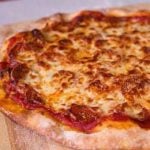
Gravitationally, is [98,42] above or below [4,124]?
above

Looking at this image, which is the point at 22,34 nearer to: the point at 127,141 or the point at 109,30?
the point at 109,30

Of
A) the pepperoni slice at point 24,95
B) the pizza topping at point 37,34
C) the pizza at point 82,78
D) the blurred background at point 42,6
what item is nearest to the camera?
the pizza at point 82,78

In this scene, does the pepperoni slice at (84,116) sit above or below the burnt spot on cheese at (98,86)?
below

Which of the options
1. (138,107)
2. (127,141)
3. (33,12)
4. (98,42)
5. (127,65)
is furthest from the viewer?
(33,12)

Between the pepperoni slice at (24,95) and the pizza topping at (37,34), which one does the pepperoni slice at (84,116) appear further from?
the pizza topping at (37,34)

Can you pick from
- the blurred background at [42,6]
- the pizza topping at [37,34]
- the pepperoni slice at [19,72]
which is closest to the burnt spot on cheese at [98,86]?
the pepperoni slice at [19,72]

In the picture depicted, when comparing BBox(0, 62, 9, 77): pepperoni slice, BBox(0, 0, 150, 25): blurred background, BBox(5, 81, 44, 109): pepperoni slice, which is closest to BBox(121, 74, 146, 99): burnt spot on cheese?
BBox(5, 81, 44, 109): pepperoni slice

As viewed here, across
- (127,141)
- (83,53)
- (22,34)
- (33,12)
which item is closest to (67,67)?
(83,53)

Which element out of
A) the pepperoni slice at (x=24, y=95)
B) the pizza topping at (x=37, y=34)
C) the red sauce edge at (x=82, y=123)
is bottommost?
the red sauce edge at (x=82, y=123)
